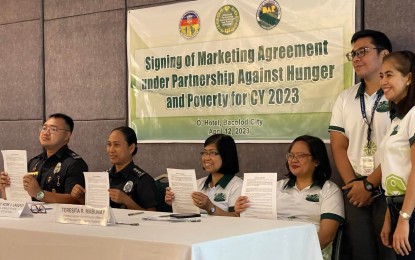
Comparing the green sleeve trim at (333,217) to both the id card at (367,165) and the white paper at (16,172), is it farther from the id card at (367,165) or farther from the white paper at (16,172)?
the white paper at (16,172)

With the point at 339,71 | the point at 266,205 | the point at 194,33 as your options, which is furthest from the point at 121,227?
the point at 194,33

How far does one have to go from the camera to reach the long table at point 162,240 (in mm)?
2363

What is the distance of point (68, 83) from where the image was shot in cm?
579

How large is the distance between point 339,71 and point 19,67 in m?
3.15

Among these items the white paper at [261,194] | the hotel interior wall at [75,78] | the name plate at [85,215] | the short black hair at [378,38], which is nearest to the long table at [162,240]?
the name plate at [85,215]

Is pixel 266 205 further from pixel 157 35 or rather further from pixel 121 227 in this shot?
pixel 157 35

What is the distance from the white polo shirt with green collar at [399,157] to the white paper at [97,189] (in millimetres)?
1309

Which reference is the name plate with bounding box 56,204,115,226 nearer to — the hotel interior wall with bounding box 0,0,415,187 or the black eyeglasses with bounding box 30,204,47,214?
the black eyeglasses with bounding box 30,204,47,214

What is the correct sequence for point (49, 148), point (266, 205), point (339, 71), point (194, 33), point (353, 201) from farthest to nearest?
point (194, 33) → point (49, 148) → point (339, 71) → point (353, 201) → point (266, 205)

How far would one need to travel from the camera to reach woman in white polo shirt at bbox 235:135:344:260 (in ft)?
11.8

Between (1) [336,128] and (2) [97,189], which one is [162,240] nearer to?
(2) [97,189]

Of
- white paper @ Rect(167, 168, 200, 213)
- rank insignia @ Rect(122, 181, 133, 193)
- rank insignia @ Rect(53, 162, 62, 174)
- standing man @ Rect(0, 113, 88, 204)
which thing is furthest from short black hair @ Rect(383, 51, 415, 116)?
rank insignia @ Rect(53, 162, 62, 174)

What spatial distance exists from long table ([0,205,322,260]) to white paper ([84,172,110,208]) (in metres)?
0.23

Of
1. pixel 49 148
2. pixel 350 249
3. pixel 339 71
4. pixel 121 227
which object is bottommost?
pixel 350 249
